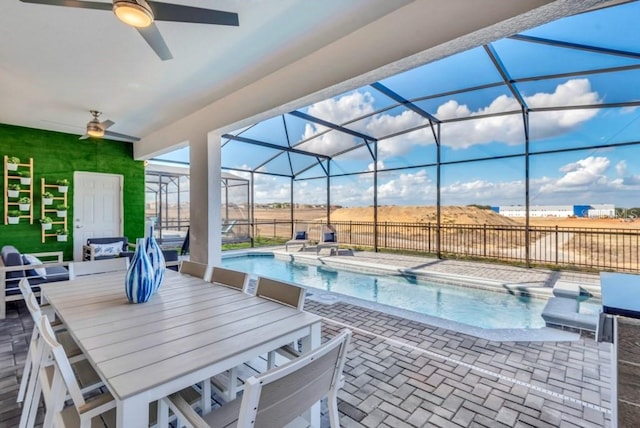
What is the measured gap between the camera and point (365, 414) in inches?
70.5

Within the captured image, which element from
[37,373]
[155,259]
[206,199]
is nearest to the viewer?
[37,373]

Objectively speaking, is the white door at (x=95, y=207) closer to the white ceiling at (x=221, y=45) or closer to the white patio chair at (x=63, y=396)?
the white ceiling at (x=221, y=45)

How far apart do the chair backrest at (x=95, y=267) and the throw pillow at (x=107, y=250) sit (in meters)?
2.87

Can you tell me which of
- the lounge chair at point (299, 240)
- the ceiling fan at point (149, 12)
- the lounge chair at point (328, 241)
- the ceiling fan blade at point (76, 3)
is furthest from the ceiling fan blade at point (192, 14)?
the lounge chair at point (299, 240)

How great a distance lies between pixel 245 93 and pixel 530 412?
3814 mm

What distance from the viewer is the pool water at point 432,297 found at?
4090 millimetres

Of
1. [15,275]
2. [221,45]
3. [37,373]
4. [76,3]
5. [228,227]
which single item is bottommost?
[37,373]

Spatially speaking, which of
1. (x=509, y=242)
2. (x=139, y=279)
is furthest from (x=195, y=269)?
(x=509, y=242)

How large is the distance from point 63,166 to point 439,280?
747 centimetres

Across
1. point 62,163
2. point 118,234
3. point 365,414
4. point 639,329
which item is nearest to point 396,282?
point 365,414

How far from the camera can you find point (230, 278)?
2.30m

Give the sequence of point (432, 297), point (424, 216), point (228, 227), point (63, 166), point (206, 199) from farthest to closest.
Result: point (228, 227), point (424, 216), point (63, 166), point (432, 297), point (206, 199)

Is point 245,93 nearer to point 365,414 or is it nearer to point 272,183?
point 365,414

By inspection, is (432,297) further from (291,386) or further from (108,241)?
(108,241)
